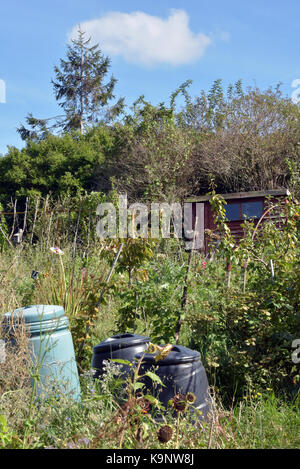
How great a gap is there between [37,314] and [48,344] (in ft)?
0.71

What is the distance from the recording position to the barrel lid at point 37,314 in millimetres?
2820

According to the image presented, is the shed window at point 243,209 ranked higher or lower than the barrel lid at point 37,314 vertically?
higher

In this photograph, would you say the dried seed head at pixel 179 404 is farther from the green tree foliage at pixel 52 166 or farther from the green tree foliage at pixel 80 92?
the green tree foliage at pixel 80 92

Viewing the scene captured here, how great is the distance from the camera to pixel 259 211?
35.7 ft

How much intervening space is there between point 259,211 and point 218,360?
7793 millimetres

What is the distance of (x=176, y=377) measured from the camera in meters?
2.69

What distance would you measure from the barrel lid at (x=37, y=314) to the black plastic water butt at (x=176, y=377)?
2.19 feet

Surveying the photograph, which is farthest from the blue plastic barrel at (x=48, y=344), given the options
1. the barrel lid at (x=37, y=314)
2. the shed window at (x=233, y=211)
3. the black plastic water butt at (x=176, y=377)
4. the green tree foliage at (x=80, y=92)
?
the green tree foliage at (x=80, y=92)

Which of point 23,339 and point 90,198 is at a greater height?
Answer: point 90,198

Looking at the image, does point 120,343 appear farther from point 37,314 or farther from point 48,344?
point 37,314

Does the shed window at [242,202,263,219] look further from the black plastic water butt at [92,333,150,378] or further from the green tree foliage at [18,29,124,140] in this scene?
the green tree foliage at [18,29,124,140]

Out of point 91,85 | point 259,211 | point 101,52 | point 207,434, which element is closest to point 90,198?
point 259,211

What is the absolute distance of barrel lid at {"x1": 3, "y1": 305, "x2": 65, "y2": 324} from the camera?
9.25ft

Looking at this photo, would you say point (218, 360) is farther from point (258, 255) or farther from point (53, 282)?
point (53, 282)
